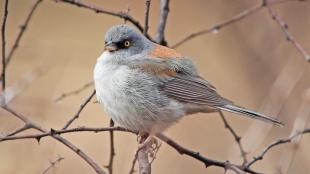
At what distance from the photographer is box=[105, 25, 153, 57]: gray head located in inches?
141

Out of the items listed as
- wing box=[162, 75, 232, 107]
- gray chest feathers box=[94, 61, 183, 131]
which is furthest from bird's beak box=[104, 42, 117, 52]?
wing box=[162, 75, 232, 107]

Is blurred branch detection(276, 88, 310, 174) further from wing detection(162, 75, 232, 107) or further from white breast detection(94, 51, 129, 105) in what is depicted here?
white breast detection(94, 51, 129, 105)

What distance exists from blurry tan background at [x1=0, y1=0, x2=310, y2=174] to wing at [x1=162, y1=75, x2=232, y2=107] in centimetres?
42

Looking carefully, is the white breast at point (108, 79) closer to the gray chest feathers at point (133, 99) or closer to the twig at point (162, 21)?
the gray chest feathers at point (133, 99)

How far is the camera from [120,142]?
16.2 ft

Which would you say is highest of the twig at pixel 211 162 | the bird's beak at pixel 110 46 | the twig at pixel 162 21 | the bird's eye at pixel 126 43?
the twig at pixel 162 21

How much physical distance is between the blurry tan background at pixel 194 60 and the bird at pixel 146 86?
0.36 meters

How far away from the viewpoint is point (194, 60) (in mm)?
5680

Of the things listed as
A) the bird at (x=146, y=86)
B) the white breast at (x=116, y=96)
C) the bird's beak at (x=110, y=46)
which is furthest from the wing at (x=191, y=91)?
the bird's beak at (x=110, y=46)

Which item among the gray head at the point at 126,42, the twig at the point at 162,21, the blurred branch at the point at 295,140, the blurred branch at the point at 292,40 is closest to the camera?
the blurred branch at the point at 295,140

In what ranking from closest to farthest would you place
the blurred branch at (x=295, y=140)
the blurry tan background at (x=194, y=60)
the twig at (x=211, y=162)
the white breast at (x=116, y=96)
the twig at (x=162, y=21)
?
the twig at (x=211, y=162), the blurred branch at (x=295, y=140), the white breast at (x=116, y=96), the twig at (x=162, y=21), the blurry tan background at (x=194, y=60)

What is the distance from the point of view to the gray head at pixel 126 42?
358 cm

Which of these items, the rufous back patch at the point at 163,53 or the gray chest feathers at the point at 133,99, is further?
the rufous back patch at the point at 163,53

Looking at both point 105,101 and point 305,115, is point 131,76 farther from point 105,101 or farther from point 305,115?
point 305,115
